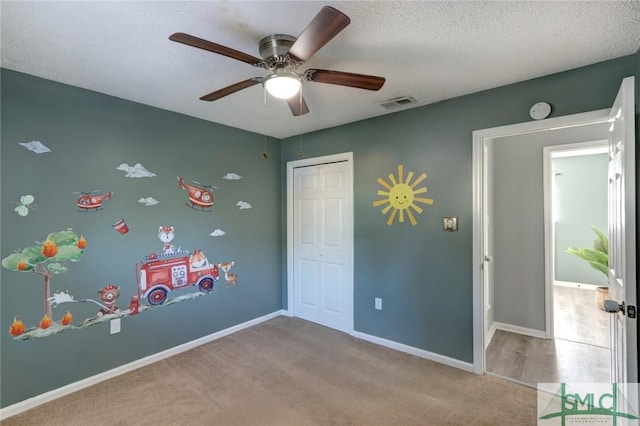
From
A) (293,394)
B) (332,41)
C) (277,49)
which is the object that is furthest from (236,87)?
(293,394)

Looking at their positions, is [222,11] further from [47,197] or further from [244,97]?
[47,197]

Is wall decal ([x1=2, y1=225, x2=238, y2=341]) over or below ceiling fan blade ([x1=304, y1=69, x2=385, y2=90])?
below

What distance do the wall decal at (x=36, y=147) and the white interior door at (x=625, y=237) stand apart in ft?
12.5

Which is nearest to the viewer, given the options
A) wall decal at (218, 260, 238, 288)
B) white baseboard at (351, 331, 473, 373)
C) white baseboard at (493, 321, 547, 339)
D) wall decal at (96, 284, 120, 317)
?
wall decal at (96, 284, 120, 317)

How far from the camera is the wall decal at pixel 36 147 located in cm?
223

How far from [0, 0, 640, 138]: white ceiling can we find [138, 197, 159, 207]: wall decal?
36.8 inches

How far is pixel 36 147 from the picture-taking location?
7.44ft

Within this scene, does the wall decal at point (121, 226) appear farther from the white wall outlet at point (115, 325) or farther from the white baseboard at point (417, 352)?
the white baseboard at point (417, 352)

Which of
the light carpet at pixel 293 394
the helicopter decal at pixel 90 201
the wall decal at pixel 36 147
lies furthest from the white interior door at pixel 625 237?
the wall decal at pixel 36 147

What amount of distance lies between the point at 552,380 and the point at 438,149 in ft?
7.25

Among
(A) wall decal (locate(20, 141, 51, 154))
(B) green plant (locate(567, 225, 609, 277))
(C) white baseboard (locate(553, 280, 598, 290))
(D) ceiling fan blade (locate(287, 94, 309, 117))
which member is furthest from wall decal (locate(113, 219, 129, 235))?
(C) white baseboard (locate(553, 280, 598, 290))

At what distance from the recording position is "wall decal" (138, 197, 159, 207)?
9.32ft

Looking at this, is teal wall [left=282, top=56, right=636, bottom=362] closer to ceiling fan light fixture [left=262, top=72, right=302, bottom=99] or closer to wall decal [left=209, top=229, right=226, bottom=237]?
wall decal [left=209, top=229, right=226, bottom=237]

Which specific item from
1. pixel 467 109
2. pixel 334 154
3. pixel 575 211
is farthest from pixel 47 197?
pixel 575 211
